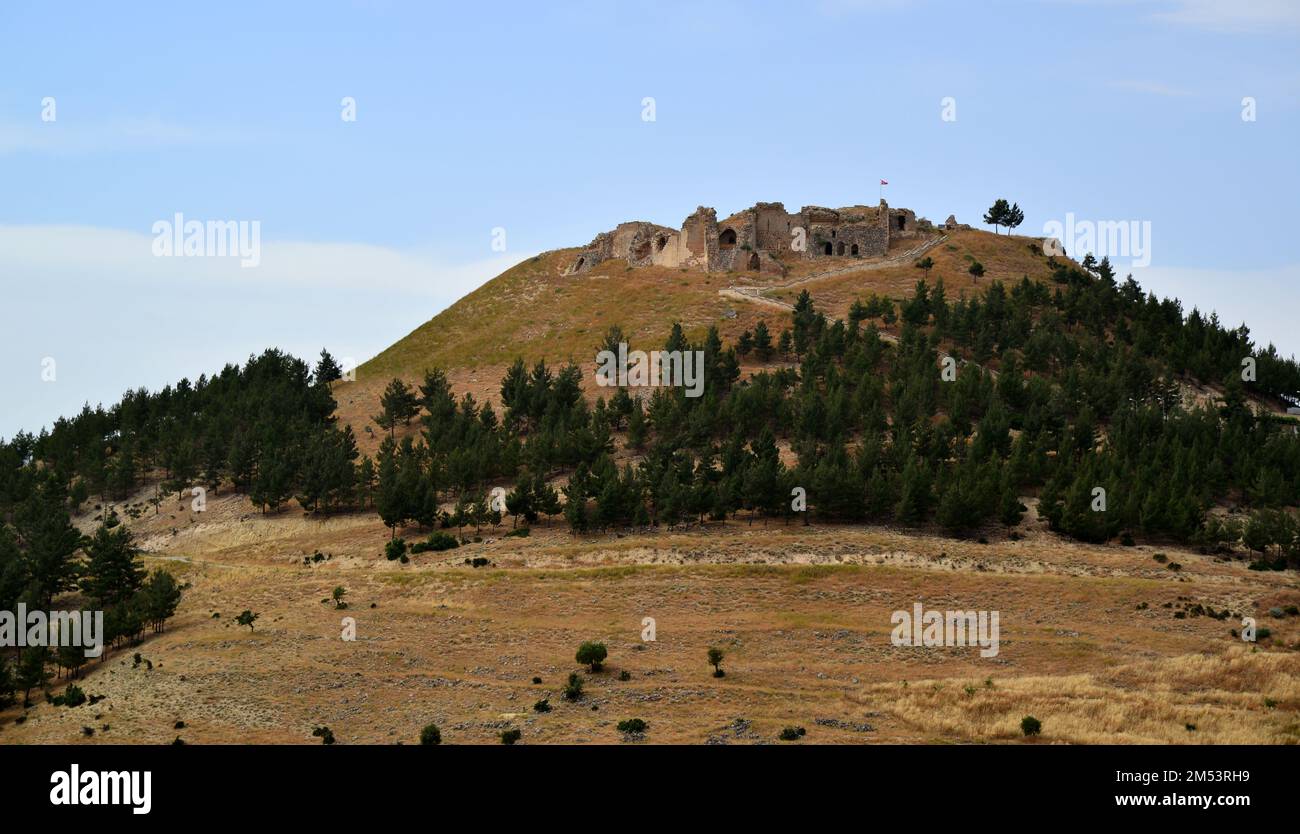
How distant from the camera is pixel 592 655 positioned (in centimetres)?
6412

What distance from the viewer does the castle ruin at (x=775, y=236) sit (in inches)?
6038

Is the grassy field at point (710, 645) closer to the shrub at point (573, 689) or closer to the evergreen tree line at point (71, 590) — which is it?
the shrub at point (573, 689)

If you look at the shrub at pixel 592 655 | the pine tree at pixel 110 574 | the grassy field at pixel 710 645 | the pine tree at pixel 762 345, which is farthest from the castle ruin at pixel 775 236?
the shrub at pixel 592 655

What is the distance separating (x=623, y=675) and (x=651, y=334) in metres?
73.5

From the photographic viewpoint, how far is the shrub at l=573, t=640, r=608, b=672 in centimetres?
6406

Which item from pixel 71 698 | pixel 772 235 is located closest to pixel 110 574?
pixel 71 698

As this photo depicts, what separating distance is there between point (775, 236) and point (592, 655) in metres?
102

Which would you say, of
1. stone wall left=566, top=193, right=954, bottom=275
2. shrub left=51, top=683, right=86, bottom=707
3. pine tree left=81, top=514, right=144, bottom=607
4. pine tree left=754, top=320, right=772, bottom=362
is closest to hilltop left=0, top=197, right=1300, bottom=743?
pine tree left=754, top=320, right=772, bottom=362

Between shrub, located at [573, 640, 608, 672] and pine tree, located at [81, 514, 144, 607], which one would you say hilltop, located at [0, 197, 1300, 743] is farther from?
pine tree, located at [81, 514, 144, 607]

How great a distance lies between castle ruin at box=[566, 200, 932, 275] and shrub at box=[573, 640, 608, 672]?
91534 mm

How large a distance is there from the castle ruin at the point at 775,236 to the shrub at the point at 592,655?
91534mm

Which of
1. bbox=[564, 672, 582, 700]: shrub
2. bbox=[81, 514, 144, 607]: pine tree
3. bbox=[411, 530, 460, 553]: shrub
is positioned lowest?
bbox=[564, 672, 582, 700]: shrub

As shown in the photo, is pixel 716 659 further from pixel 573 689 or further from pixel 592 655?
pixel 573 689

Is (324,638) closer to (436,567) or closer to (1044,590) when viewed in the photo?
(436,567)
